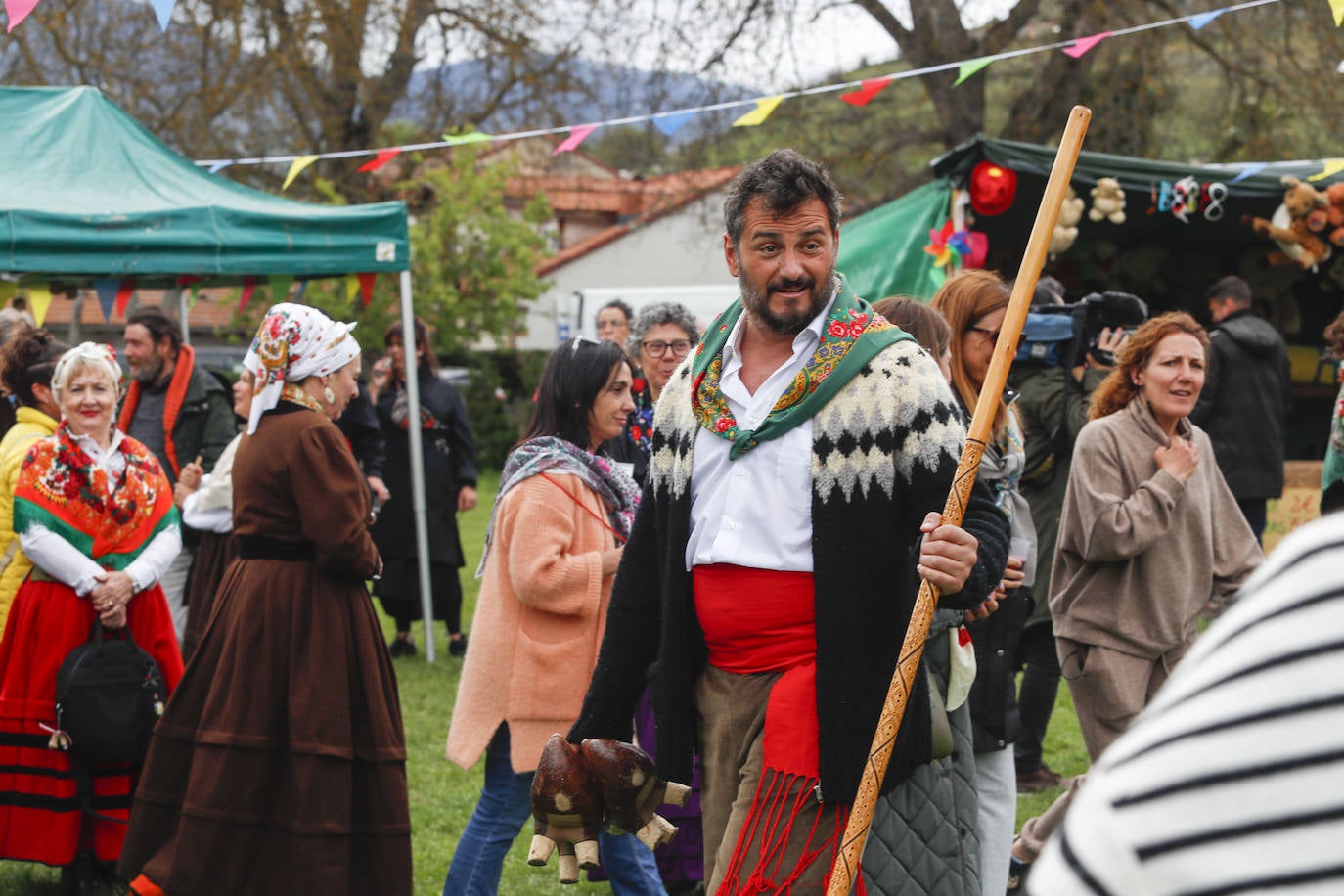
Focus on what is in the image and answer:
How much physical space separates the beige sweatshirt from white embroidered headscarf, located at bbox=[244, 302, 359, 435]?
91.3 inches

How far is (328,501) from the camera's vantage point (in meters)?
4.20

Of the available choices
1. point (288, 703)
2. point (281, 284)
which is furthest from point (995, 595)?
point (281, 284)

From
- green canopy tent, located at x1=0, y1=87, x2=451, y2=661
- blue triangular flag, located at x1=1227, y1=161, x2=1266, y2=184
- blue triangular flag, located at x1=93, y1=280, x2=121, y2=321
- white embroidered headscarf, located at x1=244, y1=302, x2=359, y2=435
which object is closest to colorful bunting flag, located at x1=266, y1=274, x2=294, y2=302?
green canopy tent, located at x1=0, y1=87, x2=451, y2=661

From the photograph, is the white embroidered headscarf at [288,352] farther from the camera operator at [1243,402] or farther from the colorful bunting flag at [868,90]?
the camera operator at [1243,402]

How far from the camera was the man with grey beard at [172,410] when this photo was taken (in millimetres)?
6602

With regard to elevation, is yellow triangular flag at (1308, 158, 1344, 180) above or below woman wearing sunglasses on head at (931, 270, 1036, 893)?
above

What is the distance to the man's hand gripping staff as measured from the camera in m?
2.70

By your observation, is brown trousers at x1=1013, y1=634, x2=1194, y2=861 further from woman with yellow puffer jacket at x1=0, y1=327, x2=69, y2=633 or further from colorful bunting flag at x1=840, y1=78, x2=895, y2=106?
colorful bunting flag at x1=840, y1=78, x2=895, y2=106

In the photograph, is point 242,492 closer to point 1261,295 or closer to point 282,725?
point 282,725

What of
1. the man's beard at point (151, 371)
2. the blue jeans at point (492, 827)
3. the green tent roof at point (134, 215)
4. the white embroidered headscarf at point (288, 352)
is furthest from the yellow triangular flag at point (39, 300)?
the blue jeans at point (492, 827)

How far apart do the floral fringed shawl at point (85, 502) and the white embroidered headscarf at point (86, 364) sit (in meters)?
0.16

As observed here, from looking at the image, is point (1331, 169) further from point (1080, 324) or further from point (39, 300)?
point (39, 300)

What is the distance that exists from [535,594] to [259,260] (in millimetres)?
3749

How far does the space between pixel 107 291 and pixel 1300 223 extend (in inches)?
275
